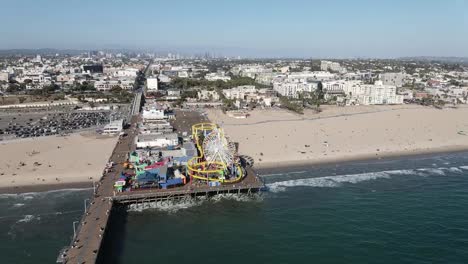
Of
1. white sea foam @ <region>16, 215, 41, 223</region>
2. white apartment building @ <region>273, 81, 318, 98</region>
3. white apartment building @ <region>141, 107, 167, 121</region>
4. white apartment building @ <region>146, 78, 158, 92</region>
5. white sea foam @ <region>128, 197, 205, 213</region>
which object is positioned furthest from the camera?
white apartment building @ <region>146, 78, 158, 92</region>

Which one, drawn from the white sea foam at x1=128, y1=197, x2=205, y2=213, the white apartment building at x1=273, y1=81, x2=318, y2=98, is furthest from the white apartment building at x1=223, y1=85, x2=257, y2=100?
the white sea foam at x1=128, y1=197, x2=205, y2=213

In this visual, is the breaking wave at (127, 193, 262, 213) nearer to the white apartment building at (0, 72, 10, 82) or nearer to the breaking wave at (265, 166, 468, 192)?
the breaking wave at (265, 166, 468, 192)

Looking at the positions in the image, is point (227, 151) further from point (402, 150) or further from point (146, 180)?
point (402, 150)

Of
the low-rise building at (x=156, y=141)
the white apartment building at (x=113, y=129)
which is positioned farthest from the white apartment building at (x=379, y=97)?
the white apartment building at (x=113, y=129)

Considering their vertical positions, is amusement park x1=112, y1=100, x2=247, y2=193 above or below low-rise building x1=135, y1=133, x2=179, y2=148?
below

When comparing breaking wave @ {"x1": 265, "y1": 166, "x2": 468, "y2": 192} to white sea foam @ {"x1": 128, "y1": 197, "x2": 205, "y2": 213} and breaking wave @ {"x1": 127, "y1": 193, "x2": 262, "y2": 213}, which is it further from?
white sea foam @ {"x1": 128, "y1": 197, "x2": 205, "y2": 213}

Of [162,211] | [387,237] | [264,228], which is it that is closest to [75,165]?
[162,211]

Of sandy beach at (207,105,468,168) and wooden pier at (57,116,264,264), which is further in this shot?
sandy beach at (207,105,468,168)

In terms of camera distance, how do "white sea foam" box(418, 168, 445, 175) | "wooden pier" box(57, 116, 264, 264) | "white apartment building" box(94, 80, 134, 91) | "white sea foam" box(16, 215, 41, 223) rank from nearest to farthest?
"wooden pier" box(57, 116, 264, 264)
"white sea foam" box(16, 215, 41, 223)
"white sea foam" box(418, 168, 445, 175)
"white apartment building" box(94, 80, 134, 91)

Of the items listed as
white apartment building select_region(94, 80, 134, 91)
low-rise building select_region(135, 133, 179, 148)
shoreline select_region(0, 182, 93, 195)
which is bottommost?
shoreline select_region(0, 182, 93, 195)
